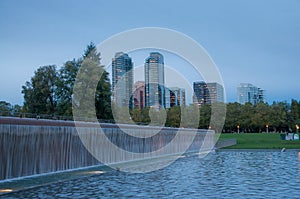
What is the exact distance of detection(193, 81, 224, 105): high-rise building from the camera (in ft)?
431

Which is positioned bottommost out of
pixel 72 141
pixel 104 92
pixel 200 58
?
pixel 72 141

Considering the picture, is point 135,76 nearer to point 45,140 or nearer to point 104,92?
point 104,92

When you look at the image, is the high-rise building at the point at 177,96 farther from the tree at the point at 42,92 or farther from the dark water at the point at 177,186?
the dark water at the point at 177,186

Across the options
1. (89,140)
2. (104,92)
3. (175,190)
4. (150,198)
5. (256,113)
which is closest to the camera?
(150,198)

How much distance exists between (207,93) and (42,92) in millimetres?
106813

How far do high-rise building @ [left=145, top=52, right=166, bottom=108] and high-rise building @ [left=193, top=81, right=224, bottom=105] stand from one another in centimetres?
2906

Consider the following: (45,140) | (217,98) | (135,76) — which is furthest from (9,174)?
(217,98)

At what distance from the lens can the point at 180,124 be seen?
9931 cm

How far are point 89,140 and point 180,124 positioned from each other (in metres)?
77.2

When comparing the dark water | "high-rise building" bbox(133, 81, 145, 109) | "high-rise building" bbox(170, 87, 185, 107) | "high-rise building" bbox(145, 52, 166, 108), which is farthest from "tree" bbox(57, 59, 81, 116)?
"high-rise building" bbox(170, 87, 185, 107)

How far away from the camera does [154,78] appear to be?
85062 millimetres

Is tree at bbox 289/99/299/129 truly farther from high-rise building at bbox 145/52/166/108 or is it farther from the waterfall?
the waterfall

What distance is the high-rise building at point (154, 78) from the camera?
277 feet

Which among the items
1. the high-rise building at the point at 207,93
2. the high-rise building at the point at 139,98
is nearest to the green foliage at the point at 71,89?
the high-rise building at the point at 139,98
